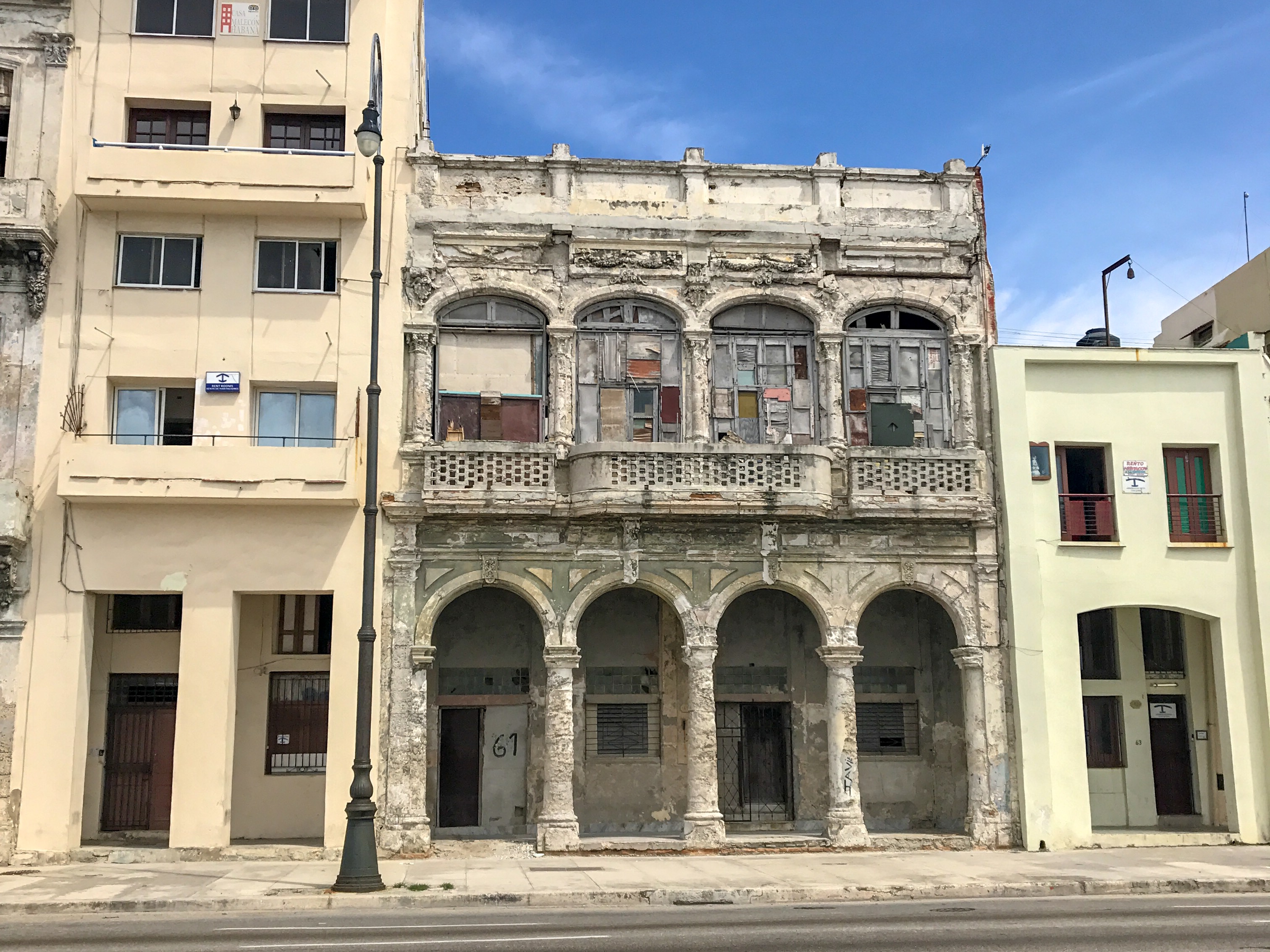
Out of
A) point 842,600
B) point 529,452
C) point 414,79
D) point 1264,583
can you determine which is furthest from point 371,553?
point 1264,583

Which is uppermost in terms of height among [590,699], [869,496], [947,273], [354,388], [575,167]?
[575,167]

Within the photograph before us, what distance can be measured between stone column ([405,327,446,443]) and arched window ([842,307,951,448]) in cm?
744

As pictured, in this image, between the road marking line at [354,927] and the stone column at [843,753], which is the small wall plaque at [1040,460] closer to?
the stone column at [843,753]

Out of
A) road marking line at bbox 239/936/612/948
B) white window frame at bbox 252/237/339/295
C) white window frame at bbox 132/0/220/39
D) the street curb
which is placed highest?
white window frame at bbox 132/0/220/39

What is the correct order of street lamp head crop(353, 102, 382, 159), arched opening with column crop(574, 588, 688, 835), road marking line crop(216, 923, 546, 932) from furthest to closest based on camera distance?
arched opening with column crop(574, 588, 688, 835)
street lamp head crop(353, 102, 382, 159)
road marking line crop(216, 923, 546, 932)

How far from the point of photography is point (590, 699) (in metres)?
22.0

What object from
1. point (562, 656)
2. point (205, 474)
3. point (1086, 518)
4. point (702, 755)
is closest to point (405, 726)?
point (562, 656)

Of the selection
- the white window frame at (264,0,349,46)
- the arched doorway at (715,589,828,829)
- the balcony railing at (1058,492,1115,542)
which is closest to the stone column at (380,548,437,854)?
the arched doorway at (715,589,828,829)

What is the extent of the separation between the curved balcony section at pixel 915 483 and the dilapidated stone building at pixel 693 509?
52 millimetres

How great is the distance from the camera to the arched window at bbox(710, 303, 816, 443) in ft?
69.8

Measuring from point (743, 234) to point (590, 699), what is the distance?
900 cm

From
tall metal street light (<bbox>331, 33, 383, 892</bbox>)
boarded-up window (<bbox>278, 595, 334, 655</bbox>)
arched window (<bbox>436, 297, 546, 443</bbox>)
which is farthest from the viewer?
boarded-up window (<bbox>278, 595, 334, 655</bbox>)

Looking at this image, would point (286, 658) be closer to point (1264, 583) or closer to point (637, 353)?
point (637, 353)

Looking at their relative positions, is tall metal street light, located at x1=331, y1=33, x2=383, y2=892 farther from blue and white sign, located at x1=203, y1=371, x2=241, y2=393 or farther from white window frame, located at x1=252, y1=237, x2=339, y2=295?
blue and white sign, located at x1=203, y1=371, x2=241, y2=393
